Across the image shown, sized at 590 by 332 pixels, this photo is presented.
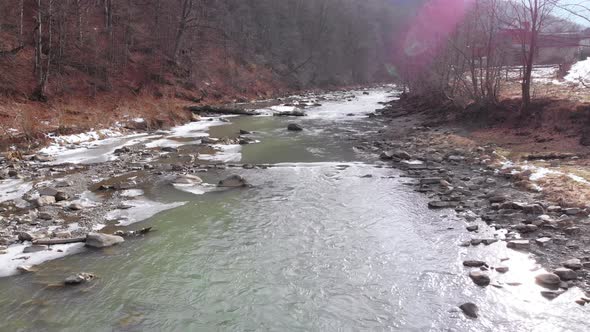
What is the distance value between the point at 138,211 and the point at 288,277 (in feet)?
18.6

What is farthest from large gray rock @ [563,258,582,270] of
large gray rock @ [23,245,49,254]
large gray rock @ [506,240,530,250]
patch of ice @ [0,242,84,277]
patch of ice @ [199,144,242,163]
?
patch of ice @ [199,144,242,163]

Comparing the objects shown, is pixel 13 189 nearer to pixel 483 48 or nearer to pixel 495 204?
pixel 495 204

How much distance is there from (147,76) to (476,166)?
2990 cm

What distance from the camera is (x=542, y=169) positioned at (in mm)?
14312

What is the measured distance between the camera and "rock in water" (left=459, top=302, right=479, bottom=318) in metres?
7.00

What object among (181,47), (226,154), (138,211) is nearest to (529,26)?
(226,154)

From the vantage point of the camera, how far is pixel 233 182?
1495cm

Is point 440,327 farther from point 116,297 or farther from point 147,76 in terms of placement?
point 147,76

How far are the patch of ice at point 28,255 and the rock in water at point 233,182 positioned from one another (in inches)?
228

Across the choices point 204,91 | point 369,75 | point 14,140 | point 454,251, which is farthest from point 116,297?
point 369,75

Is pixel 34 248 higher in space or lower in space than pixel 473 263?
higher

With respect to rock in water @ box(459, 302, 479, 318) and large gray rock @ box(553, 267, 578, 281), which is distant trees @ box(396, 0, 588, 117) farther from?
rock in water @ box(459, 302, 479, 318)

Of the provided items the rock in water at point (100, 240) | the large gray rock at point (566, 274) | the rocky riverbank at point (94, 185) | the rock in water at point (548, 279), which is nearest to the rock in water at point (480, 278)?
the rock in water at point (548, 279)

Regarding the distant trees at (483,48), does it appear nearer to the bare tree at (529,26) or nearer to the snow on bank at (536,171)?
the bare tree at (529,26)
